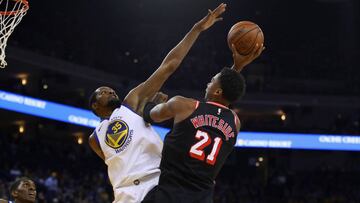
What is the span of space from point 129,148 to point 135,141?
5 centimetres

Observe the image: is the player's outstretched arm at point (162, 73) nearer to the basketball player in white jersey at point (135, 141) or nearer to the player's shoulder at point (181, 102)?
the basketball player in white jersey at point (135, 141)

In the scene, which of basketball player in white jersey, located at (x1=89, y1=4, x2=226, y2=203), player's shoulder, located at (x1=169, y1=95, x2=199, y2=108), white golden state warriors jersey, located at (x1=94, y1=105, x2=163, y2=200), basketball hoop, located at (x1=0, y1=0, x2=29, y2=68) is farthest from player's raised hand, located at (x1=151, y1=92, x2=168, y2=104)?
basketball hoop, located at (x1=0, y1=0, x2=29, y2=68)

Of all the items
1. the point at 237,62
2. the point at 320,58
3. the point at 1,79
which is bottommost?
the point at 237,62

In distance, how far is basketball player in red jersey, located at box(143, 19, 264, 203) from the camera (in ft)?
10.00

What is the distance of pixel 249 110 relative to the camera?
21359 millimetres

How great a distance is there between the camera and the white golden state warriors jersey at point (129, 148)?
3279 mm

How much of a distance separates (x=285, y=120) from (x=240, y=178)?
2646 mm

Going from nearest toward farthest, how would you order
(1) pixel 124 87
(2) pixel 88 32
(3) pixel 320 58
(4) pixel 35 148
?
(4) pixel 35 148, (1) pixel 124 87, (2) pixel 88 32, (3) pixel 320 58

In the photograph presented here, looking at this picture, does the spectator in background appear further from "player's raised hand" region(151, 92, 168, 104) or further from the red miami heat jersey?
the red miami heat jersey

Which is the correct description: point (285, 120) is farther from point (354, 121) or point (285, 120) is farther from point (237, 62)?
point (237, 62)

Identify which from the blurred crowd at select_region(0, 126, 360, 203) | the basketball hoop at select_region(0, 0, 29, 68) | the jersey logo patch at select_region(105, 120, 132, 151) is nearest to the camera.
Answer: the jersey logo patch at select_region(105, 120, 132, 151)

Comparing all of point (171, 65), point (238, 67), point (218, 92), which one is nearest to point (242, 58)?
point (238, 67)

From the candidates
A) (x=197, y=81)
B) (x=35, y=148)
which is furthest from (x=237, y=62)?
(x=197, y=81)

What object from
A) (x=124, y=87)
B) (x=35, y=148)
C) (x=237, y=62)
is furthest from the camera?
(x=124, y=87)
